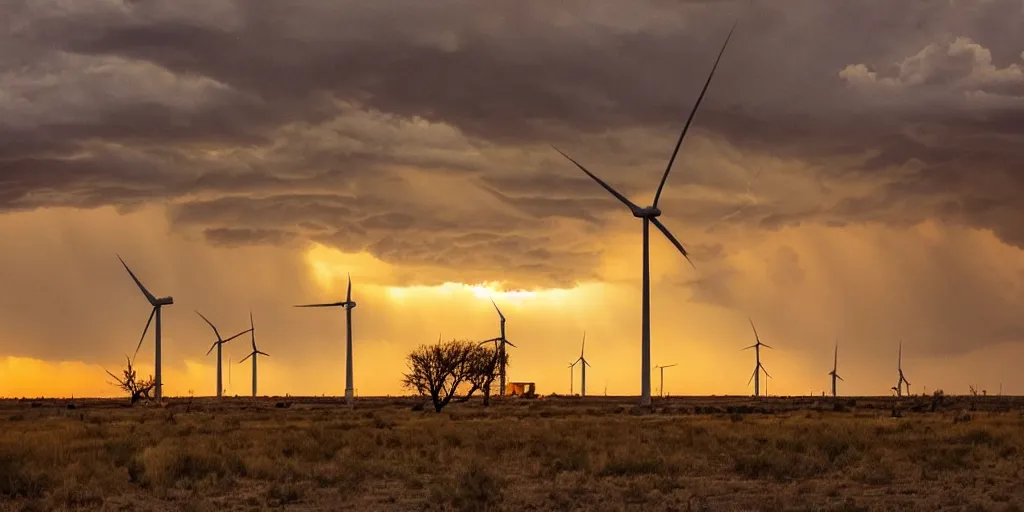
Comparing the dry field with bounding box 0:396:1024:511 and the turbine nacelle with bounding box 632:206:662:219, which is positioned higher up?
the turbine nacelle with bounding box 632:206:662:219

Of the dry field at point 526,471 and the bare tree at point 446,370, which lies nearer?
the dry field at point 526,471

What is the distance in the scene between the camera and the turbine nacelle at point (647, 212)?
107 m

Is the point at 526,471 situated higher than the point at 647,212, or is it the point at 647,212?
the point at 647,212

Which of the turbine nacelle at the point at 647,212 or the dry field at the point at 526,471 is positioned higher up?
the turbine nacelle at the point at 647,212

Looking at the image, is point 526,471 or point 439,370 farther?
point 439,370

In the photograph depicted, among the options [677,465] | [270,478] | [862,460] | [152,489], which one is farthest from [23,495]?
[862,460]

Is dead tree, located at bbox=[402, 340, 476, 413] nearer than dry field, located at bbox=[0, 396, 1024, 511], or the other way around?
dry field, located at bbox=[0, 396, 1024, 511]

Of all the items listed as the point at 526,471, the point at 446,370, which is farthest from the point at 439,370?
the point at 526,471

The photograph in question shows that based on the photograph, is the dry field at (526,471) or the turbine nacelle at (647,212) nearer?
the dry field at (526,471)

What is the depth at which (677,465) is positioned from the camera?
43344 millimetres

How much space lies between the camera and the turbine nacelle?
107 meters

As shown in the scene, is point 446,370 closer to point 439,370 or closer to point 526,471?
point 439,370

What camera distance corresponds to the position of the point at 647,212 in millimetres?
107250

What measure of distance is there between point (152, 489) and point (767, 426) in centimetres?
4147
